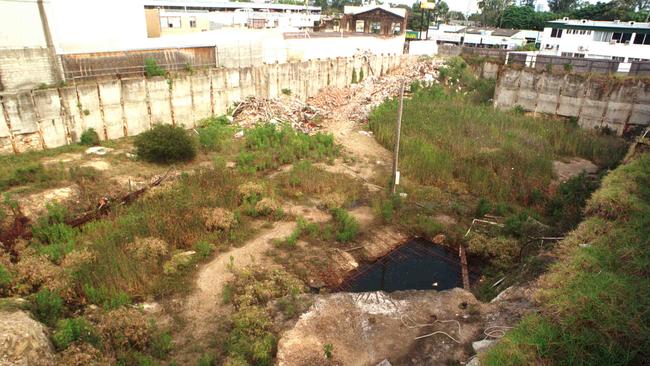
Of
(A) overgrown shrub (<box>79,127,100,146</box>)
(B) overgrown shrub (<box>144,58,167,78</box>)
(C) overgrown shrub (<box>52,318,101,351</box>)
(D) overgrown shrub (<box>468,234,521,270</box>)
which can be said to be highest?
(B) overgrown shrub (<box>144,58,167,78</box>)

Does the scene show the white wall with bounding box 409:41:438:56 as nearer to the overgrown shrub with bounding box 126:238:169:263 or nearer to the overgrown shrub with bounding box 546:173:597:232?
the overgrown shrub with bounding box 546:173:597:232

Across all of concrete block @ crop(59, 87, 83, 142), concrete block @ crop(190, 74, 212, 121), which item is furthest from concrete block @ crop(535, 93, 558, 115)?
concrete block @ crop(59, 87, 83, 142)

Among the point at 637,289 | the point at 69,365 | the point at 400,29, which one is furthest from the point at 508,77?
the point at 69,365

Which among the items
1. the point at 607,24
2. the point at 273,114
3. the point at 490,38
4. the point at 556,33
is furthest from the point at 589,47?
the point at 273,114

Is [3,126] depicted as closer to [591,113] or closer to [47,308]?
[47,308]

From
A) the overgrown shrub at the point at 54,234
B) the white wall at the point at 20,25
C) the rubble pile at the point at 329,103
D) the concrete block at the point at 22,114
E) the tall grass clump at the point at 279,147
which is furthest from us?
the rubble pile at the point at 329,103

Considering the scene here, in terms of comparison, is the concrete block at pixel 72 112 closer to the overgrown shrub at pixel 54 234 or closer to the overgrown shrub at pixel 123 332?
the overgrown shrub at pixel 54 234

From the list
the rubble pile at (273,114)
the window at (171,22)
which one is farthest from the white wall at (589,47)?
the window at (171,22)
